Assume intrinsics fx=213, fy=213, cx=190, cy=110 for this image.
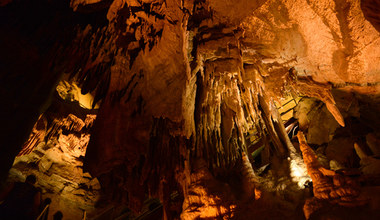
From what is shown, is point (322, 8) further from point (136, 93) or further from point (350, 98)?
point (350, 98)

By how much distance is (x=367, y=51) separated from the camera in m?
4.70

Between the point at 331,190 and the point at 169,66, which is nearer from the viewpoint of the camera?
the point at 169,66

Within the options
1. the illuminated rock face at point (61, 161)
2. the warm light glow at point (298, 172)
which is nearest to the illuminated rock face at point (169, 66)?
the illuminated rock face at point (61, 161)

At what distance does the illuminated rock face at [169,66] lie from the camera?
3.42 meters

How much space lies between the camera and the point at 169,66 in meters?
3.93

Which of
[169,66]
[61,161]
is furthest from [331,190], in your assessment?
[61,161]

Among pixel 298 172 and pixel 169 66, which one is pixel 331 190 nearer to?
pixel 298 172

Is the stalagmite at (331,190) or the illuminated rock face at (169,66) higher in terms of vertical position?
the illuminated rock face at (169,66)

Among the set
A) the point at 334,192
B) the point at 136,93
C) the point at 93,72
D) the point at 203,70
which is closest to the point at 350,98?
the point at 334,192

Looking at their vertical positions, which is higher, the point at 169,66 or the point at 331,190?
the point at 169,66

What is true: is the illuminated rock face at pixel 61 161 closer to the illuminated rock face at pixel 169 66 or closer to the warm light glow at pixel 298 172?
the illuminated rock face at pixel 169 66

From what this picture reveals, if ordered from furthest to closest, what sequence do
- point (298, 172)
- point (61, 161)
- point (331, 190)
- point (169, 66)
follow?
1. point (61, 161)
2. point (298, 172)
3. point (331, 190)
4. point (169, 66)

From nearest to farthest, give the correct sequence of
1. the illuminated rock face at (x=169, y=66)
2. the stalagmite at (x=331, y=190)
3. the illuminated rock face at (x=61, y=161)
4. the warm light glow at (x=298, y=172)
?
the illuminated rock face at (x=169, y=66) < the stalagmite at (x=331, y=190) < the warm light glow at (x=298, y=172) < the illuminated rock face at (x=61, y=161)

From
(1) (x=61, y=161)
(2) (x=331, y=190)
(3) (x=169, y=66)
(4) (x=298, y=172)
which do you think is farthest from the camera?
(1) (x=61, y=161)
